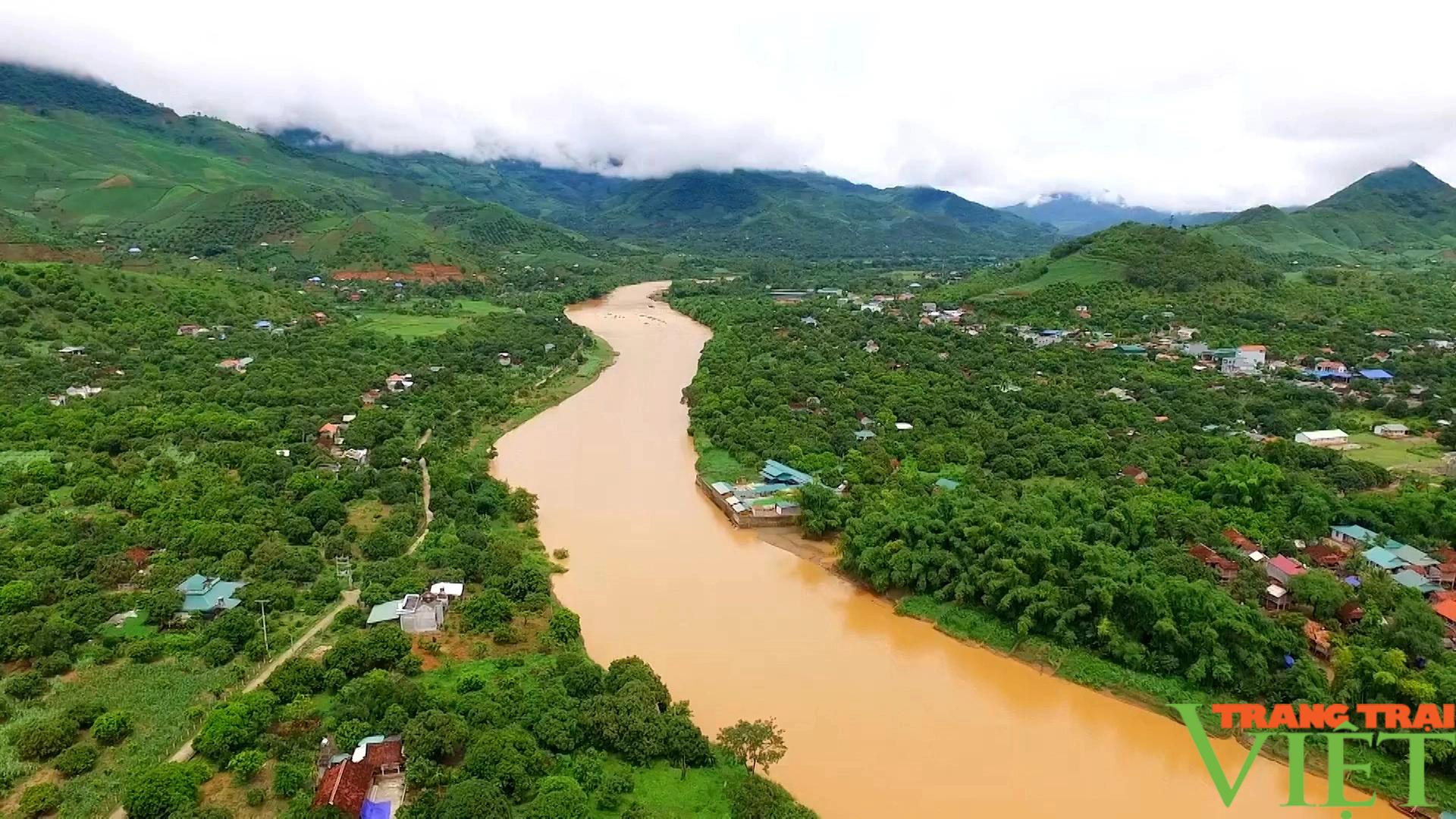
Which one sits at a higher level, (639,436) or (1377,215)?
(1377,215)

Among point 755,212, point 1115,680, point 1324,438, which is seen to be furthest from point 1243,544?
point 755,212

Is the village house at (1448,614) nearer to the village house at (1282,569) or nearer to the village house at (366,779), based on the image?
the village house at (1282,569)

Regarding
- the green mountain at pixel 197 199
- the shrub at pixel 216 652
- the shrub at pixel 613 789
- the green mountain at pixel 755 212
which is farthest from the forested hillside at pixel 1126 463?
the green mountain at pixel 755 212

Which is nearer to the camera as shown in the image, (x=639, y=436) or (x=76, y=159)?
(x=639, y=436)

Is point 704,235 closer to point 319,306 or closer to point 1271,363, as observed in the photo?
point 319,306

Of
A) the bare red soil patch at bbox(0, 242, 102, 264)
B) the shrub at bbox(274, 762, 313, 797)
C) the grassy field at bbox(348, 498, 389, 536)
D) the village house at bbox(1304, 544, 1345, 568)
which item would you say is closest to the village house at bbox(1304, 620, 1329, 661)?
the village house at bbox(1304, 544, 1345, 568)

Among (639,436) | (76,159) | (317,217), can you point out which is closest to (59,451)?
(639,436)

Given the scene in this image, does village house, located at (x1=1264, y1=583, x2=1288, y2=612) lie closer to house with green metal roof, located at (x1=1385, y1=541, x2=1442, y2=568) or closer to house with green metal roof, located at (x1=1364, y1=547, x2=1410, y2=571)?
house with green metal roof, located at (x1=1364, y1=547, x2=1410, y2=571)
